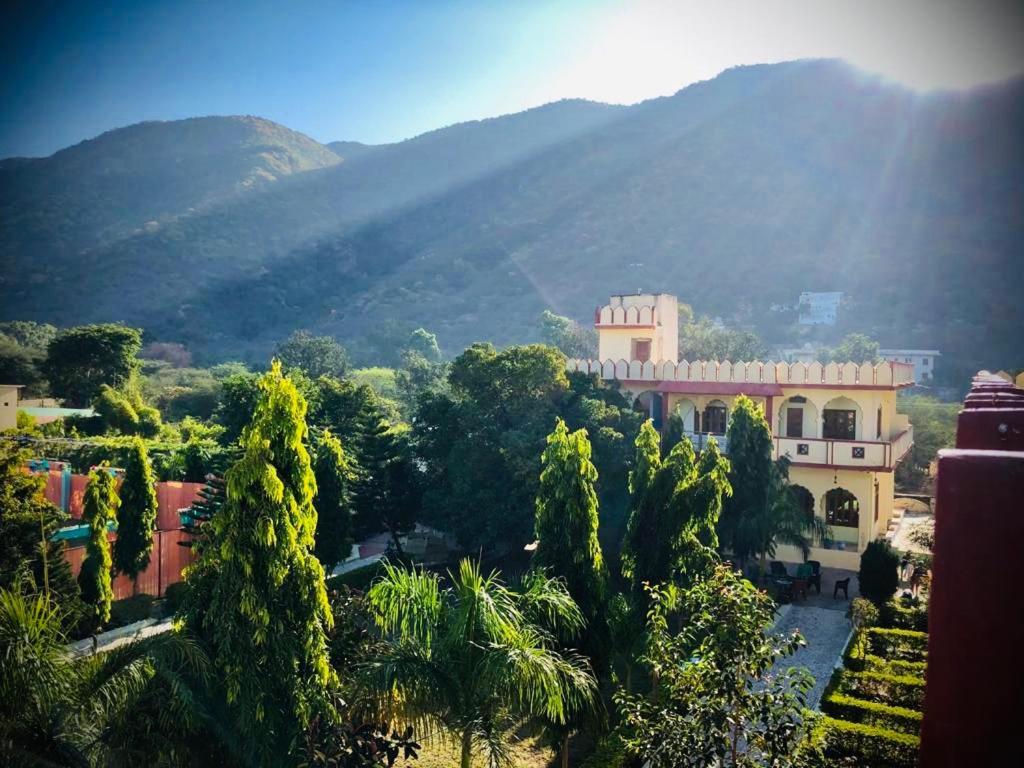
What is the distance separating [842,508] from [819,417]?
2727 millimetres

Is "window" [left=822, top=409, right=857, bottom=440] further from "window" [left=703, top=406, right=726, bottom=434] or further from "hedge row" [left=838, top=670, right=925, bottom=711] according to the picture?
"hedge row" [left=838, top=670, right=925, bottom=711]

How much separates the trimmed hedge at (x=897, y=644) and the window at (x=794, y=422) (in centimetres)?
917

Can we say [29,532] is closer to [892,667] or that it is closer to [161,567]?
[161,567]

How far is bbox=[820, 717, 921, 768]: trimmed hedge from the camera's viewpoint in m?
9.23

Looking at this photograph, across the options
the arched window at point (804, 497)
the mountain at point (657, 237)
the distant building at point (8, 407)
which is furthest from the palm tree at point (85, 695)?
the mountain at point (657, 237)

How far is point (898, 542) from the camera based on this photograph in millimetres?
21141

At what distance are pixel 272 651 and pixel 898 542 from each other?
1962 cm

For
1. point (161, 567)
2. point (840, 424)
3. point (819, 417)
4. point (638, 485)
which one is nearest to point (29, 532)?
point (161, 567)

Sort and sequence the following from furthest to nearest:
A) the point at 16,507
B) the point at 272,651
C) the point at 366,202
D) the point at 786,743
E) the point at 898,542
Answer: the point at 366,202
the point at 898,542
the point at 16,507
the point at 272,651
the point at 786,743

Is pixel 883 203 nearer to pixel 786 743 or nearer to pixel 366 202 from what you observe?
pixel 366 202

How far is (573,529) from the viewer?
10.0 m

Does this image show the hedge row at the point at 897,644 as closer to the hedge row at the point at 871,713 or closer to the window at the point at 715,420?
the hedge row at the point at 871,713

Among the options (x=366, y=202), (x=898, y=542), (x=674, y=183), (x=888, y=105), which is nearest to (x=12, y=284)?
(x=366, y=202)

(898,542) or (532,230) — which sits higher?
(532,230)
